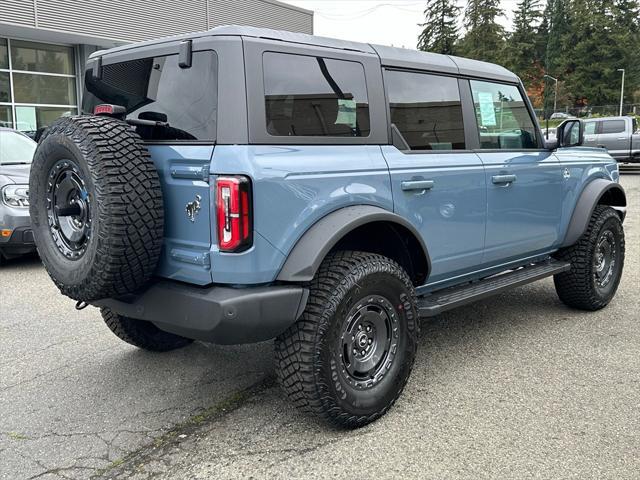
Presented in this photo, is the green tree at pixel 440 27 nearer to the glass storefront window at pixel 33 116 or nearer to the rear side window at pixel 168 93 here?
the glass storefront window at pixel 33 116

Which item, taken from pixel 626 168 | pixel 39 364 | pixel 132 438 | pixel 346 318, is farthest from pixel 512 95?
pixel 626 168

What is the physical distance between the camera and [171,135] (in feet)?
10.1

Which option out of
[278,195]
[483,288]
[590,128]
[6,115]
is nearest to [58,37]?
[6,115]

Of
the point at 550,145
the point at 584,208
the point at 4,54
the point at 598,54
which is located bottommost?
the point at 584,208

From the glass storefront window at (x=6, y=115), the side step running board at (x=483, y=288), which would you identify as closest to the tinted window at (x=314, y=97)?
the side step running board at (x=483, y=288)

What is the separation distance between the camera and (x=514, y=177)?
4312mm

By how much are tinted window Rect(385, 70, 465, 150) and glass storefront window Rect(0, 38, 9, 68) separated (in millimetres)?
17832

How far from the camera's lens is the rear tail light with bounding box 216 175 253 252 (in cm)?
274

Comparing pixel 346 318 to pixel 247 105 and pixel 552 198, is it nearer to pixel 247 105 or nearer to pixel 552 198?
pixel 247 105

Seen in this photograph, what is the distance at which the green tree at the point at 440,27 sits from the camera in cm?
7156

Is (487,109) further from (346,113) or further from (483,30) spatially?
(483,30)

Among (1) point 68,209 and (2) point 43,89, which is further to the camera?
(2) point 43,89

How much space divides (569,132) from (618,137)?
55.8ft

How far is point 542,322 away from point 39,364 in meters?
3.84
